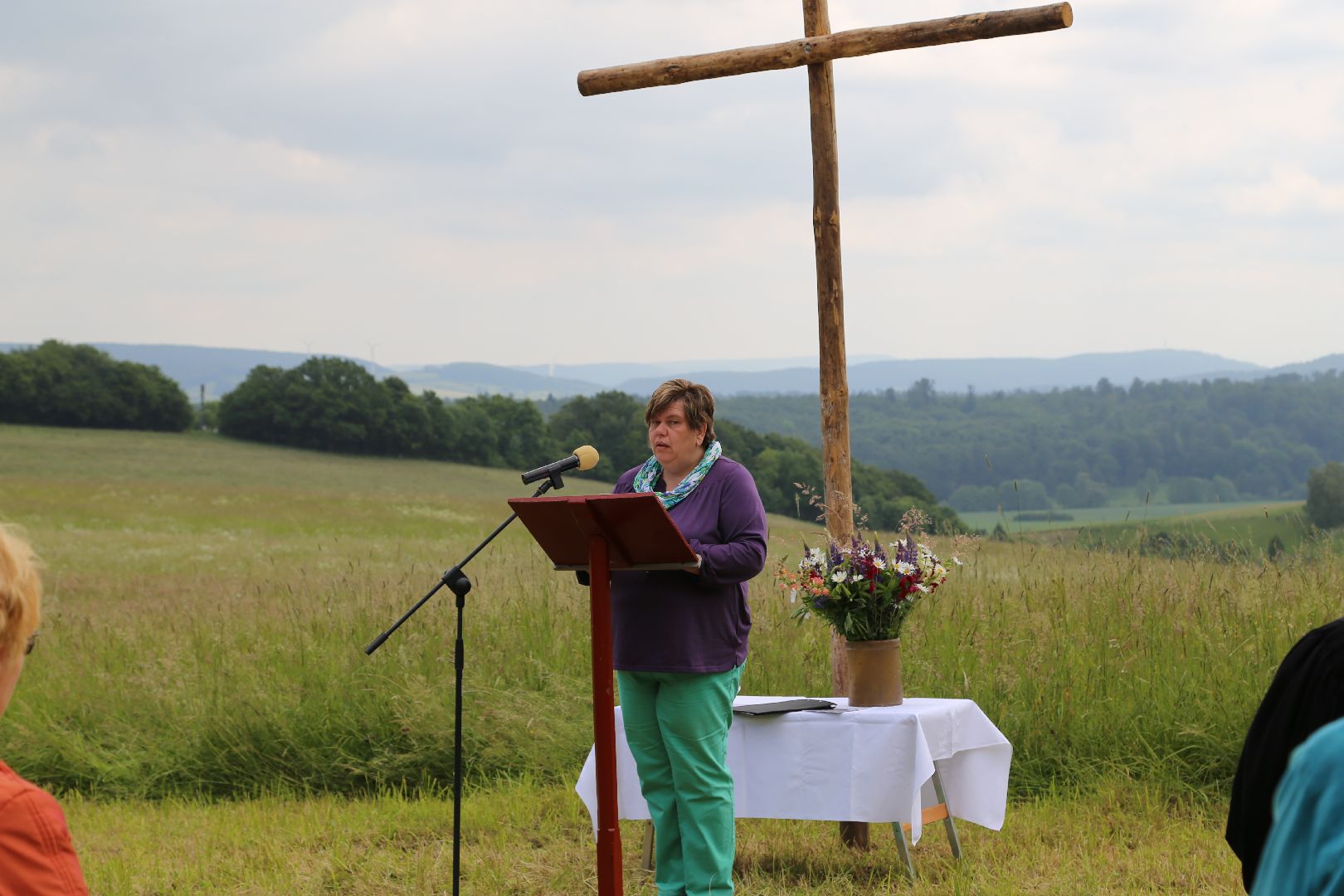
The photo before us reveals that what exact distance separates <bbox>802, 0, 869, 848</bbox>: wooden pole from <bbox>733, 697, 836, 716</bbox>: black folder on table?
34 centimetres

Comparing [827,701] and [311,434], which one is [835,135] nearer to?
[827,701]

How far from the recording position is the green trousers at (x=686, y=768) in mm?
4949

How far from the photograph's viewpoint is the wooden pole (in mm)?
5977

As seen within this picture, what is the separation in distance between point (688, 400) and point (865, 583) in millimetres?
1224

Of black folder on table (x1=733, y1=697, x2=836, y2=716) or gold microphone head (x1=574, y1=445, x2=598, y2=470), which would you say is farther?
black folder on table (x1=733, y1=697, x2=836, y2=716)

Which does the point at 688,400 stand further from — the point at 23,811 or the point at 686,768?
the point at 23,811

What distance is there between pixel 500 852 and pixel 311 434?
44027mm

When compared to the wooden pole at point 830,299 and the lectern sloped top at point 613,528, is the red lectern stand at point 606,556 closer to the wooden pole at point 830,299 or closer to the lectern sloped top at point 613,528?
the lectern sloped top at point 613,528

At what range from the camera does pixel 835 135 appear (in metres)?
6.03

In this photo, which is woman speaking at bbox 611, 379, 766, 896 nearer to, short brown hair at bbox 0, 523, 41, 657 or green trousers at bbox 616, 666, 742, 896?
green trousers at bbox 616, 666, 742, 896

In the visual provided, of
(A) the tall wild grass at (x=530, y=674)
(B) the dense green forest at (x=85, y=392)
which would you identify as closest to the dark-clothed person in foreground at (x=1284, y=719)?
(A) the tall wild grass at (x=530, y=674)

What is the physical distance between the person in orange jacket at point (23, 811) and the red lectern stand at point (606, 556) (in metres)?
2.21

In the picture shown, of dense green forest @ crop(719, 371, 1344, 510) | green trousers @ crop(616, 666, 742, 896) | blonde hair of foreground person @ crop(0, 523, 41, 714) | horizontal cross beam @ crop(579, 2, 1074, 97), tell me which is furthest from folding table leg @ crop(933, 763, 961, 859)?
dense green forest @ crop(719, 371, 1344, 510)

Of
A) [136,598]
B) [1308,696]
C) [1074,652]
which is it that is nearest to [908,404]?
[136,598]
